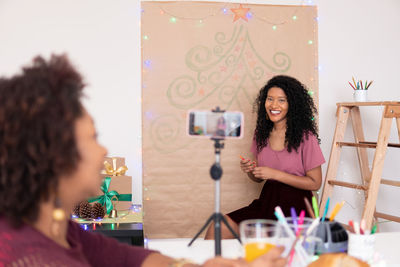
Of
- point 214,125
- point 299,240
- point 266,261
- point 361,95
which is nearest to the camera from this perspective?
point 266,261

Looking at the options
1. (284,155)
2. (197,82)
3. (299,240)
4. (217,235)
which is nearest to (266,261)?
(299,240)

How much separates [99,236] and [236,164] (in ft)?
7.02

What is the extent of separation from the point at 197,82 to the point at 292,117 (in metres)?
0.75

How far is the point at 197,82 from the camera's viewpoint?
315 centimetres

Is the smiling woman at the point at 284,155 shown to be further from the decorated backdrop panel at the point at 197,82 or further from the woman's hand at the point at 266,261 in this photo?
the woman's hand at the point at 266,261

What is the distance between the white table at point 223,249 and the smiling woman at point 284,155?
1.05 metres

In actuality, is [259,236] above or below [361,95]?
below

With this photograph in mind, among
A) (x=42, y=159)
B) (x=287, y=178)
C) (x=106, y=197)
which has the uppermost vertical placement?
(x=42, y=159)

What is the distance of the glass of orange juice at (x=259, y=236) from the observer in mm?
953

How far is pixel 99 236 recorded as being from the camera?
111 centimetres

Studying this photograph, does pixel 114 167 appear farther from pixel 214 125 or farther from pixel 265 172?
pixel 214 125

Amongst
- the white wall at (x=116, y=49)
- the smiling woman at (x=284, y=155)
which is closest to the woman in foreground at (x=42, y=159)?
the smiling woman at (x=284, y=155)

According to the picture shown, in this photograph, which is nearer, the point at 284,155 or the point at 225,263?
the point at 225,263

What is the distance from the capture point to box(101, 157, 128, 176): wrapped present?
2.70 m
